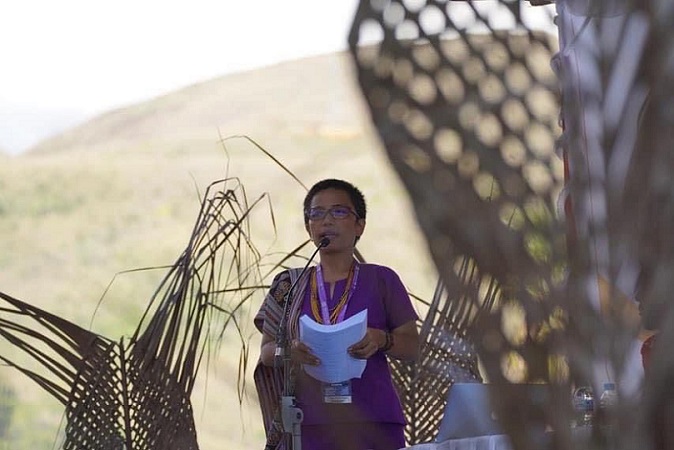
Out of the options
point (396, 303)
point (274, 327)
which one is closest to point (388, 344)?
point (396, 303)

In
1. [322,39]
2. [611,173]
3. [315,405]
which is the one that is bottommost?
[611,173]

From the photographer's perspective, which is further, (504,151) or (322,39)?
(322,39)

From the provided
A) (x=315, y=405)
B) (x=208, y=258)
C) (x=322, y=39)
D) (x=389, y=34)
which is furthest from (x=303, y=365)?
(x=322, y=39)

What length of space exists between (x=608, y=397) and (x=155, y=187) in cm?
2230

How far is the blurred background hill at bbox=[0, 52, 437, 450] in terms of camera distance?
1678cm

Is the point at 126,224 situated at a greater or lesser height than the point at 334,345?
greater

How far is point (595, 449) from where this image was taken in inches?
31.4

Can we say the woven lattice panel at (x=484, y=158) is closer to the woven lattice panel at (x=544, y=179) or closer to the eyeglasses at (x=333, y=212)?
the woven lattice panel at (x=544, y=179)

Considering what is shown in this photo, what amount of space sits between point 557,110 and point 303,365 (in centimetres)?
202

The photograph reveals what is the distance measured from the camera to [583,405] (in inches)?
→ 33.2

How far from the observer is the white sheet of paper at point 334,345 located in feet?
9.09

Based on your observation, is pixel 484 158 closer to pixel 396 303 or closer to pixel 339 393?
pixel 339 393

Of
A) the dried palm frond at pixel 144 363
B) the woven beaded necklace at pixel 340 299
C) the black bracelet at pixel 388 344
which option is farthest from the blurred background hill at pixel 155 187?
the black bracelet at pixel 388 344

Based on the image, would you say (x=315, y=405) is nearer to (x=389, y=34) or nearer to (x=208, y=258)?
(x=208, y=258)
